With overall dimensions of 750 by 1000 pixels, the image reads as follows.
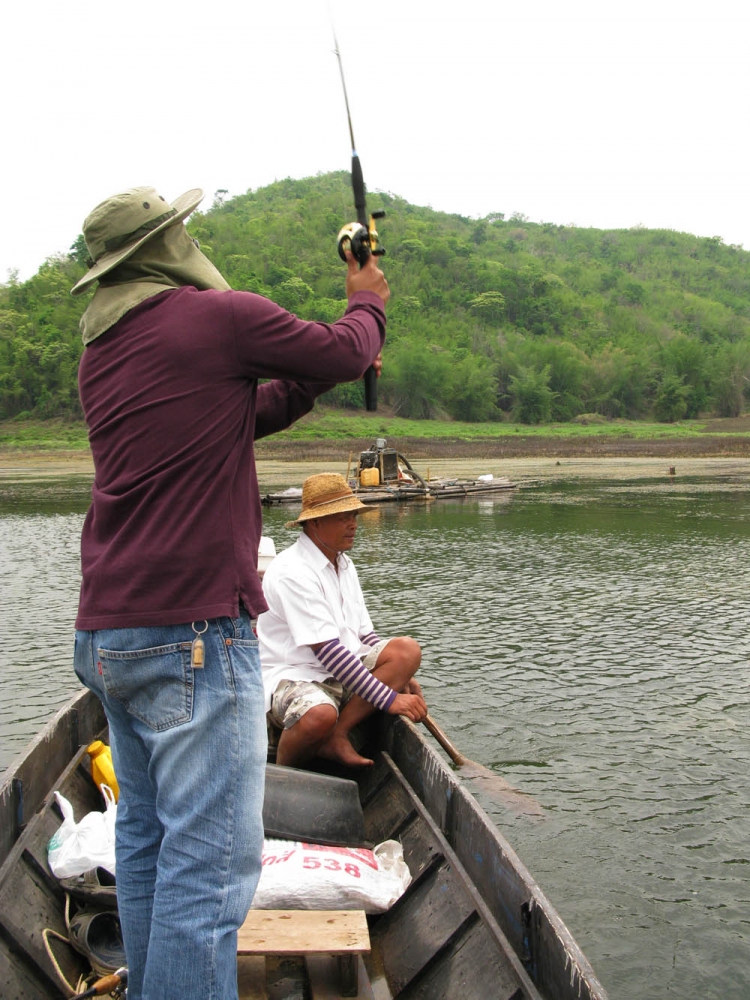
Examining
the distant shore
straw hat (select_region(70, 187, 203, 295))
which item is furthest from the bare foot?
the distant shore

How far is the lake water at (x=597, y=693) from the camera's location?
5094mm

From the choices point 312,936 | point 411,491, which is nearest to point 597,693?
point 312,936

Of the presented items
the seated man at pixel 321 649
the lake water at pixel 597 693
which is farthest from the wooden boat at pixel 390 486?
the seated man at pixel 321 649

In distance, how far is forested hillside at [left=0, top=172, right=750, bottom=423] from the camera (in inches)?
3019

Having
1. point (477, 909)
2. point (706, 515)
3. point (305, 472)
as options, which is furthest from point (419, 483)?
point (477, 909)

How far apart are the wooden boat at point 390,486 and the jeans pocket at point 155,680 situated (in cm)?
2459

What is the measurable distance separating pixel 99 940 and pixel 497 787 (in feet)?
12.5

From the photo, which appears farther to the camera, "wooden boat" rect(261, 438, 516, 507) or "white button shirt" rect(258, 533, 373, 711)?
"wooden boat" rect(261, 438, 516, 507)

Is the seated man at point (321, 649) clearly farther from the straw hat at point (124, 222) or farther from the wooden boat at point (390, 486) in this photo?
the wooden boat at point (390, 486)

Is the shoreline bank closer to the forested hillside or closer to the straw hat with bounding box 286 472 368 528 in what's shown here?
the forested hillside

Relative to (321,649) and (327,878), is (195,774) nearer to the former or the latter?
(327,878)

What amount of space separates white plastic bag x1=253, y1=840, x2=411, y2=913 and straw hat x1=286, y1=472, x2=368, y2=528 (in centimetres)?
158

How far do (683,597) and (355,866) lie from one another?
10549 mm

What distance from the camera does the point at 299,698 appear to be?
4375 mm
